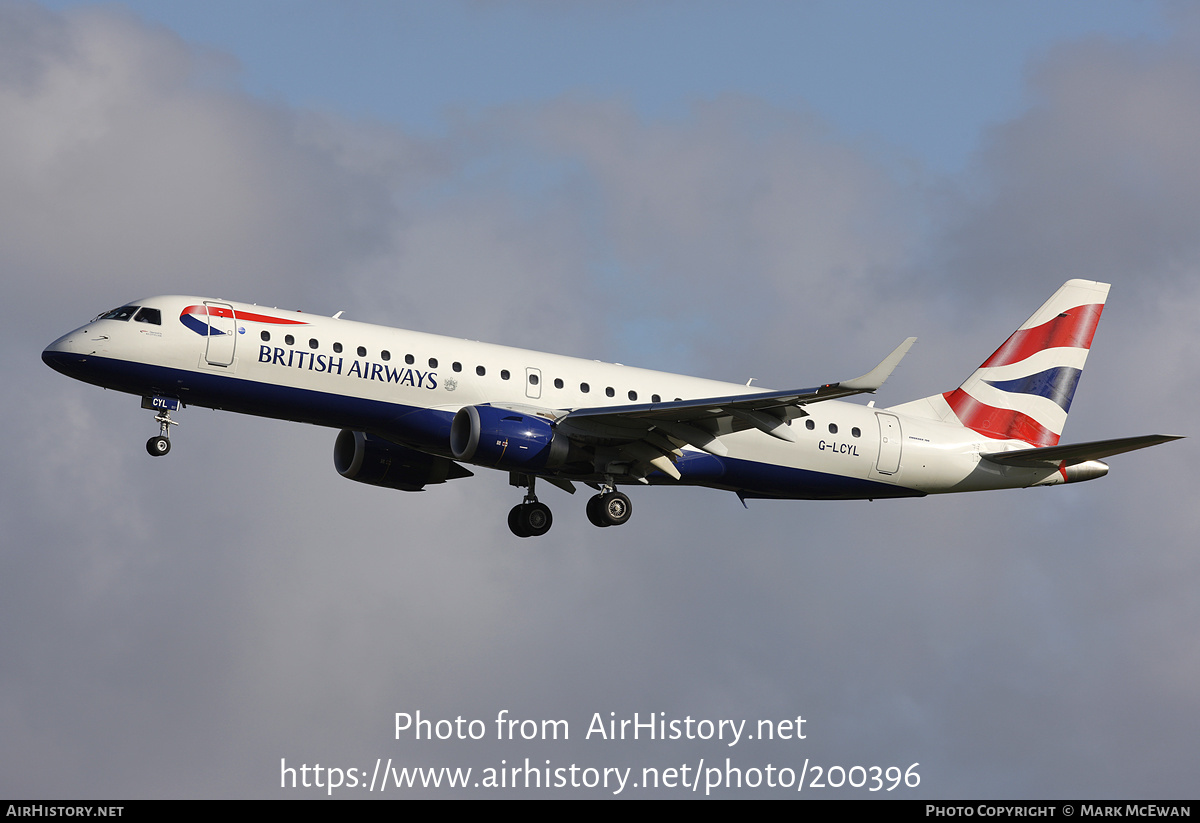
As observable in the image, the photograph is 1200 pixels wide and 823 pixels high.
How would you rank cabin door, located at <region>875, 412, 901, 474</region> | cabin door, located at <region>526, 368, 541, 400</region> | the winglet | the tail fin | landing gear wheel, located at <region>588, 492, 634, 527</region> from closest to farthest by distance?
the winglet < cabin door, located at <region>526, 368, 541, 400</region> < landing gear wheel, located at <region>588, 492, 634, 527</region> < cabin door, located at <region>875, 412, 901, 474</region> < the tail fin

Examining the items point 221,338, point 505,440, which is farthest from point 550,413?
point 221,338

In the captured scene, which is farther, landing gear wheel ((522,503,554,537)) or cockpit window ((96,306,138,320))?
landing gear wheel ((522,503,554,537))

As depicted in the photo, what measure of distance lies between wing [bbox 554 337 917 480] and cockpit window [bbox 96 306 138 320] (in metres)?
11.5

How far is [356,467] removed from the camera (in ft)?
148

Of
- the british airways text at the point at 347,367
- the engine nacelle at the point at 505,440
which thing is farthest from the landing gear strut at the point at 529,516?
the british airways text at the point at 347,367

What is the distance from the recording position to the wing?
3819 centimetres

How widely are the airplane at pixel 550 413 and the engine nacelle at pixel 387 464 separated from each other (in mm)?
56

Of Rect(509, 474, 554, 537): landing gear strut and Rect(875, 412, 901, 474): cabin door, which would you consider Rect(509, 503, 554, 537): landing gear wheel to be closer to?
Rect(509, 474, 554, 537): landing gear strut

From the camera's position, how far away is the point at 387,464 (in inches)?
1769

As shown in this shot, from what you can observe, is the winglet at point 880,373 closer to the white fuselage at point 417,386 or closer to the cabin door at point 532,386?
the white fuselage at point 417,386

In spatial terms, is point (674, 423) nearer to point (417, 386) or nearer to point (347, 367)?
point (417, 386)

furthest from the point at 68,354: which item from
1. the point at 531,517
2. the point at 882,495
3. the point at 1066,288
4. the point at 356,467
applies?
the point at 1066,288

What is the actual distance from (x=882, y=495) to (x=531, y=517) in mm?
10700

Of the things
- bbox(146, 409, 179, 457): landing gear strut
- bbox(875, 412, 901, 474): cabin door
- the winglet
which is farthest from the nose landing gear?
bbox(875, 412, 901, 474): cabin door
